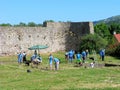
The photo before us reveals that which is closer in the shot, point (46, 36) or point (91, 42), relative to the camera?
point (91, 42)

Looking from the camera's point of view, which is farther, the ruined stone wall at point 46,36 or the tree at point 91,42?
the tree at point 91,42

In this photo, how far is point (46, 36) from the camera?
171 ft

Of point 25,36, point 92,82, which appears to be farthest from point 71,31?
point 92,82

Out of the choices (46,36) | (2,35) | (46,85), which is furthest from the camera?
(46,36)

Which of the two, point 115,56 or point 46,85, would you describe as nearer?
point 46,85

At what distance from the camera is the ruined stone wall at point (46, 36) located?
1935 inches

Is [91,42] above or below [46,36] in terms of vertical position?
below

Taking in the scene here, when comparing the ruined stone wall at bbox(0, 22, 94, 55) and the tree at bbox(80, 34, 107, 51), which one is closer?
the ruined stone wall at bbox(0, 22, 94, 55)

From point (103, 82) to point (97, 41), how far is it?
28.2m

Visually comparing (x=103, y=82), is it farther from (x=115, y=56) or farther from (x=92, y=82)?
(x=115, y=56)

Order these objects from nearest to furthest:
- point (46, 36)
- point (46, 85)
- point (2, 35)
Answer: point (46, 85) < point (2, 35) < point (46, 36)

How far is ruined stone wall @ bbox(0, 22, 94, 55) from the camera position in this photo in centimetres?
4916

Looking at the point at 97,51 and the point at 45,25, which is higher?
the point at 45,25

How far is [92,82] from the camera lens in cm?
2309
